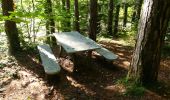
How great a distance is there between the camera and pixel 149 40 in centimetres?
467

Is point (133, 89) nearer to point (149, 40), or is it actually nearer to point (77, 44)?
point (149, 40)

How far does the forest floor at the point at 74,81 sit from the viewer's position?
530cm

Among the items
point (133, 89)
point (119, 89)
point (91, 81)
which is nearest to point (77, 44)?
point (91, 81)

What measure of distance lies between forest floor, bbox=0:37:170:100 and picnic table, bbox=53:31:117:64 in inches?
14.6

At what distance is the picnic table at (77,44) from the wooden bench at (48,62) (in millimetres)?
578

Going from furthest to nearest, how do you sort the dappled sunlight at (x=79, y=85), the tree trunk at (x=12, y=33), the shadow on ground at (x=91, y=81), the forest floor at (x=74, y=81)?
the tree trunk at (x=12, y=33)
the dappled sunlight at (x=79, y=85)
the forest floor at (x=74, y=81)
the shadow on ground at (x=91, y=81)

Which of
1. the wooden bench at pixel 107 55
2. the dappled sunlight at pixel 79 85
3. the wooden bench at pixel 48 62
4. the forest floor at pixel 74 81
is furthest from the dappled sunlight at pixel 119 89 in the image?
the wooden bench at pixel 107 55

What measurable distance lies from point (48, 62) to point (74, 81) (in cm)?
99

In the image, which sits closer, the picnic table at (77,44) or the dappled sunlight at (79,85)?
the dappled sunlight at (79,85)

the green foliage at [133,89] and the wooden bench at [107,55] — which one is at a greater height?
the wooden bench at [107,55]

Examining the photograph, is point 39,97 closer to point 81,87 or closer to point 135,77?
point 81,87

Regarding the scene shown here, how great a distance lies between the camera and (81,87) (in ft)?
20.6

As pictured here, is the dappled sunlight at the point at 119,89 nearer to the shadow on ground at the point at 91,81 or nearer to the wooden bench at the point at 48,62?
the shadow on ground at the point at 91,81

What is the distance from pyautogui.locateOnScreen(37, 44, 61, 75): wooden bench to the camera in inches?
251
